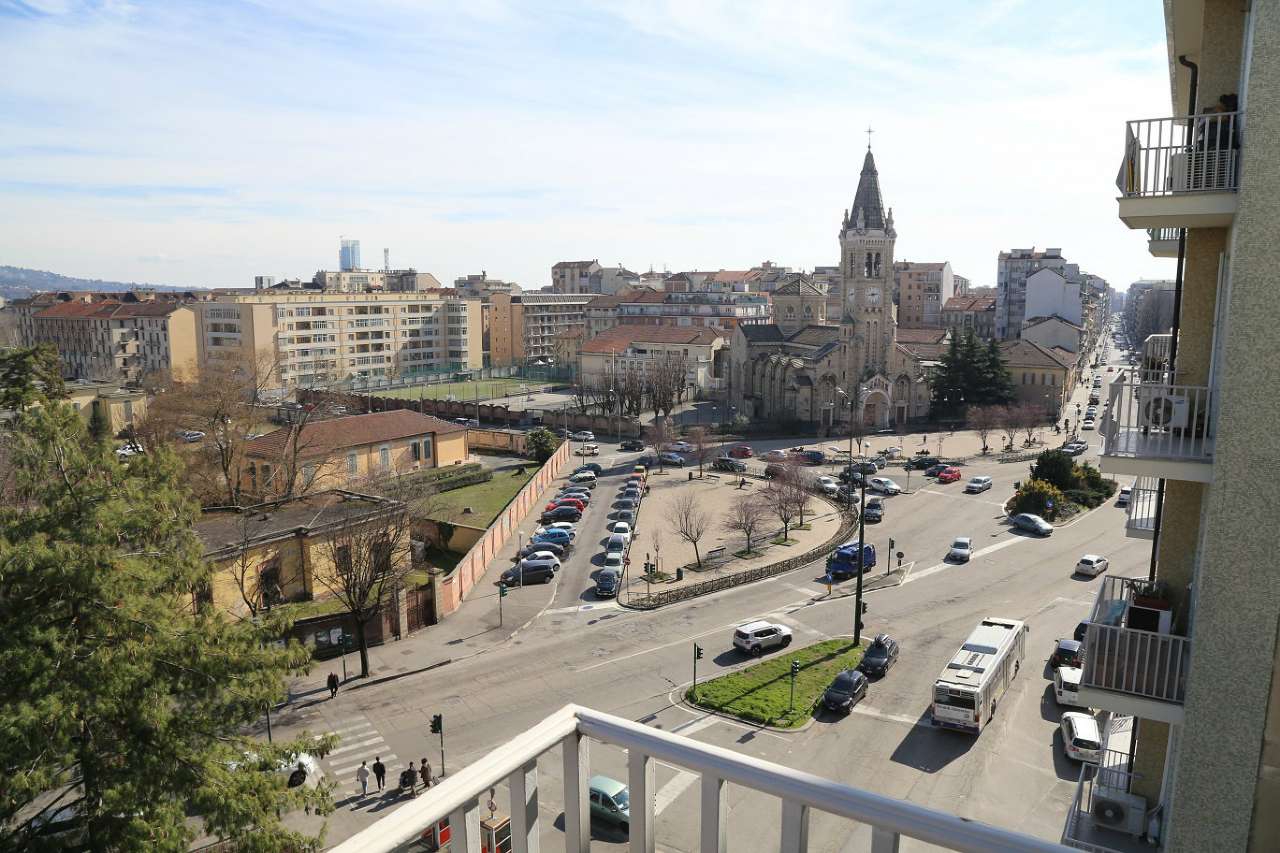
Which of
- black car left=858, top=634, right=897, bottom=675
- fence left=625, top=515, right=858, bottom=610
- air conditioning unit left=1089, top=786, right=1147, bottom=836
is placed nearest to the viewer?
air conditioning unit left=1089, top=786, right=1147, bottom=836

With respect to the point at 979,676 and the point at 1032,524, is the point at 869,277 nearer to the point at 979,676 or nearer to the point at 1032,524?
the point at 1032,524

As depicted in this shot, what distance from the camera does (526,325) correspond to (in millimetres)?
101062

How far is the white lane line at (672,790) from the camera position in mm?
13682

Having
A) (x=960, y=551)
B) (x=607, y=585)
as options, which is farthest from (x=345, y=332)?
(x=960, y=551)

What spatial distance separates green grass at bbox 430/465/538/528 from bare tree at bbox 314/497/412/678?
277 inches

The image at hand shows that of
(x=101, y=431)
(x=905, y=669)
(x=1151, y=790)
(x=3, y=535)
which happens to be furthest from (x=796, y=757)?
(x=101, y=431)

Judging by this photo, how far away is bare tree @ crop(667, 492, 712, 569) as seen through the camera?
98.7ft

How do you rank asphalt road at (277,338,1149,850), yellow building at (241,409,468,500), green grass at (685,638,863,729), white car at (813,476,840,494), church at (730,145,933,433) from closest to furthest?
asphalt road at (277,338,1149,850) → green grass at (685,638,863,729) → yellow building at (241,409,468,500) → white car at (813,476,840,494) → church at (730,145,933,433)

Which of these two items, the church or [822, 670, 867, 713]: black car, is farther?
the church

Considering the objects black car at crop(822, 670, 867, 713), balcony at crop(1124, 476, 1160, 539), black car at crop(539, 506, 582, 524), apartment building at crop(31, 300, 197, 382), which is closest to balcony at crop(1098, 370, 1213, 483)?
balcony at crop(1124, 476, 1160, 539)

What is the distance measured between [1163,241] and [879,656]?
48.1ft

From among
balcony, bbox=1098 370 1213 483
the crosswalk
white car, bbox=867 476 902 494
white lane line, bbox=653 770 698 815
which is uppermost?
balcony, bbox=1098 370 1213 483

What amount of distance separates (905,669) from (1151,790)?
1377 centimetres

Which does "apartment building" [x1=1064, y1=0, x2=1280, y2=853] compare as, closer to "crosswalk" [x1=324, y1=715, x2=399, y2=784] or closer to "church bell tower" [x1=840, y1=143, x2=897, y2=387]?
"crosswalk" [x1=324, y1=715, x2=399, y2=784]
